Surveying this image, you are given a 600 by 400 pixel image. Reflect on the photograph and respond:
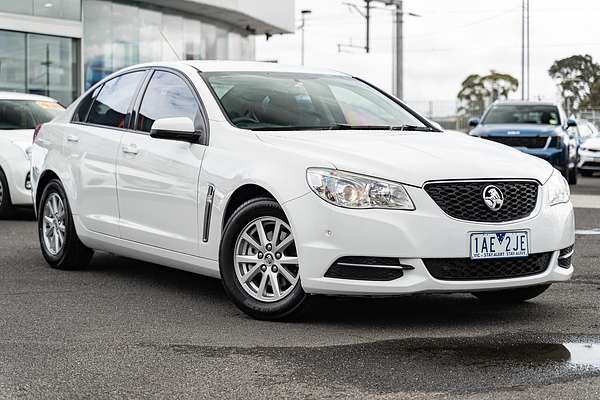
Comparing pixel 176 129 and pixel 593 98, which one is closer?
pixel 176 129

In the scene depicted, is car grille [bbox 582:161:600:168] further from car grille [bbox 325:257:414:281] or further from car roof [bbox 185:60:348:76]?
car grille [bbox 325:257:414:281]

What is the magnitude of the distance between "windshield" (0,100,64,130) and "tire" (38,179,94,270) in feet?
17.0

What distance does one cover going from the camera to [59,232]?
9.18 m

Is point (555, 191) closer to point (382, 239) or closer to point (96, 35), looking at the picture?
point (382, 239)

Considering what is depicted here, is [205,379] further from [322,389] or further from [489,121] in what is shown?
[489,121]

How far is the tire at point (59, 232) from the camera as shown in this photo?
354 inches

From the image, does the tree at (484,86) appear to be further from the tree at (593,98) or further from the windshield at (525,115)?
the windshield at (525,115)

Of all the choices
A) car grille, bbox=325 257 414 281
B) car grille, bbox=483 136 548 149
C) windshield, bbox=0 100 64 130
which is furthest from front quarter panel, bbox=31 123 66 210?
car grille, bbox=483 136 548 149

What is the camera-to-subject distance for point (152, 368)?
5.54 metres

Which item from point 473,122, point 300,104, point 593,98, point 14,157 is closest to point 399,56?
point 473,122

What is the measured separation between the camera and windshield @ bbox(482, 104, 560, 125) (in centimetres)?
2356

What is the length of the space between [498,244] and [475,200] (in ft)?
0.89

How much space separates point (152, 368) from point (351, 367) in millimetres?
932

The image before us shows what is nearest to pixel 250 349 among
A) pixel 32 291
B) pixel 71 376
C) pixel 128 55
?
pixel 71 376
